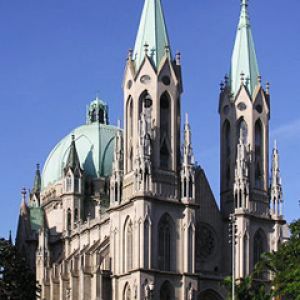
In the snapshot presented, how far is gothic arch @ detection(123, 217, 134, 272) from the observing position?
3401 inches

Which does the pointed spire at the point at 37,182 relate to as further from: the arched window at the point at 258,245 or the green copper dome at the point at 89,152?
the arched window at the point at 258,245

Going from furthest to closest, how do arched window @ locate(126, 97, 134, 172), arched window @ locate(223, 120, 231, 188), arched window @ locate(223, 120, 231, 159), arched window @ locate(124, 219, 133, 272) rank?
arched window @ locate(223, 120, 231, 159), arched window @ locate(223, 120, 231, 188), arched window @ locate(126, 97, 134, 172), arched window @ locate(124, 219, 133, 272)

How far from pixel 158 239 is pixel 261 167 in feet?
41.3

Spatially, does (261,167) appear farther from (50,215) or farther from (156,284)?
(50,215)

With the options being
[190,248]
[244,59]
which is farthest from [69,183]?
[190,248]

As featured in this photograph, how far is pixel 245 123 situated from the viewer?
94375 mm

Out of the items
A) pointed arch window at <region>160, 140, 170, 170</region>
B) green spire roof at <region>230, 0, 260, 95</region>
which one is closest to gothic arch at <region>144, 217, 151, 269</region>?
pointed arch window at <region>160, 140, 170, 170</region>

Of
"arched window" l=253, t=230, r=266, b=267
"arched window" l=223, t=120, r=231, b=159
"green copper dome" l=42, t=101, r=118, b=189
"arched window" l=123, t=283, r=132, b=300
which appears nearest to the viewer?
"arched window" l=123, t=283, r=132, b=300

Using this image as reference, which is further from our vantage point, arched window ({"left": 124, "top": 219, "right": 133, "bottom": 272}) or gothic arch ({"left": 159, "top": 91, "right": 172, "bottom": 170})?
gothic arch ({"left": 159, "top": 91, "right": 172, "bottom": 170})

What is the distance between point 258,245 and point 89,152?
2834 cm

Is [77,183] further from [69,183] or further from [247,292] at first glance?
[247,292]

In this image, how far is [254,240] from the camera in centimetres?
9194

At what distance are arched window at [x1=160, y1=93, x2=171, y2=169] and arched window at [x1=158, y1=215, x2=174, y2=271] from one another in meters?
4.52

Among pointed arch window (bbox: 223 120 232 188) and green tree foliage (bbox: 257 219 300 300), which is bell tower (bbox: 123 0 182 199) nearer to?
pointed arch window (bbox: 223 120 232 188)
